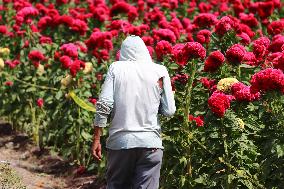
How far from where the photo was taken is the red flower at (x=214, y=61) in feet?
19.6

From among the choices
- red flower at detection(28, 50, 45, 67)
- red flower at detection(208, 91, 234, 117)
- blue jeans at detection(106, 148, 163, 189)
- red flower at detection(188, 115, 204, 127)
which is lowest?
blue jeans at detection(106, 148, 163, 189)

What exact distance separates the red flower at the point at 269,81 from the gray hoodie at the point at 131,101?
0.72m

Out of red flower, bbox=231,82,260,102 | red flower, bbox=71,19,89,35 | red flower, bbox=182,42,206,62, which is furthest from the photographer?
red flower, bbox=71,19,89,35

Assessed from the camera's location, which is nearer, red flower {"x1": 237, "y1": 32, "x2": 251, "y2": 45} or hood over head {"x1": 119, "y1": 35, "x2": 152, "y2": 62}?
hood over head {"x1": 119, "y1": 35, "x2": 152, "y2": 62}

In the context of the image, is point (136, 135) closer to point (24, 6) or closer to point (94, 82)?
point (94, 82)

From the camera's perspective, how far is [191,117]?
622 centimetres

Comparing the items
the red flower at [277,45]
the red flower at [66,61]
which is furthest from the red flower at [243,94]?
the red flower at [66,61]

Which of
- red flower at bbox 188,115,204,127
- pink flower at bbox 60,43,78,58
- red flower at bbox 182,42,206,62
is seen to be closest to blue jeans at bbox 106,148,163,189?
red flower at bbox 188,115,204,127

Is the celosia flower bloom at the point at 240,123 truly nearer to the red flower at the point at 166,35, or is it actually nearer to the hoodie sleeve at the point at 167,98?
the hoodie sleeve at the point at 167,98

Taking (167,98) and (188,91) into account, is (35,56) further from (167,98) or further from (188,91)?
(167,98)

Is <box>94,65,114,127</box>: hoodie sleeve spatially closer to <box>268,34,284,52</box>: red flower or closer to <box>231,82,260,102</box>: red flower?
<box>231,82,260,102</box>: red flower

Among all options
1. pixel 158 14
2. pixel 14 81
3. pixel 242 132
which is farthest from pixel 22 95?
pixel 242 132

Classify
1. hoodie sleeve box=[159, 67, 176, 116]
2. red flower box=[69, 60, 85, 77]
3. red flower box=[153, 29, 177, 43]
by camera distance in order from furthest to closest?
red flower box=[69, 60, 85, 77], red flower box=[153, 29, 177, 43], hoodie sleeve box=[159, 67, 176, 116]

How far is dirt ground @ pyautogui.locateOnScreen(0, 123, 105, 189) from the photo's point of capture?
7945 millimetres
